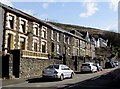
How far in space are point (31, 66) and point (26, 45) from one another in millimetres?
4985

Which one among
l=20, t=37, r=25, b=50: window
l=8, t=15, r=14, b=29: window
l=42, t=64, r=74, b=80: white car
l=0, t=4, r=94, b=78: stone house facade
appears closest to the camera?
l=42, t=64, r=74, b=80: white car

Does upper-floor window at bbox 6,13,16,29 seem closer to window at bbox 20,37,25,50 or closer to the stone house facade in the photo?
the stone house facade

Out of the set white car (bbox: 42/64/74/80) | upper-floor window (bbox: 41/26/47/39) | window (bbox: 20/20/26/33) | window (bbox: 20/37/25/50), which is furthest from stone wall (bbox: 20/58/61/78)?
upper-floor window (bbox: 41/26/47/39)

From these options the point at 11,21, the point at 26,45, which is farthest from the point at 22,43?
the point at 11,21

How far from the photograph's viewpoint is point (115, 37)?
121m

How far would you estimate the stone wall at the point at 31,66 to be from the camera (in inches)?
1205

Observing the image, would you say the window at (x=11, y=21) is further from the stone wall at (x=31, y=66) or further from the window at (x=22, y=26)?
the stone wall at (x=31, y=66)

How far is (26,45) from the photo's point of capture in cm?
3741

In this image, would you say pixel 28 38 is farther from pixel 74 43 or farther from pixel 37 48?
pixel 74 43

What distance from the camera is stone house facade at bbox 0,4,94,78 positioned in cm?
2980

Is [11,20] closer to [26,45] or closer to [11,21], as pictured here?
[11,21]

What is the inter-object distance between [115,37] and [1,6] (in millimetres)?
93439

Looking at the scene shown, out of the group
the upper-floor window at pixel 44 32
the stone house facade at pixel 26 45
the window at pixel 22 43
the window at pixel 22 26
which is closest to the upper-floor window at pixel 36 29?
the stone house facade at pixel 26 45

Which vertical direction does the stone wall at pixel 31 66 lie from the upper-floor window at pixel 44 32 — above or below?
below
